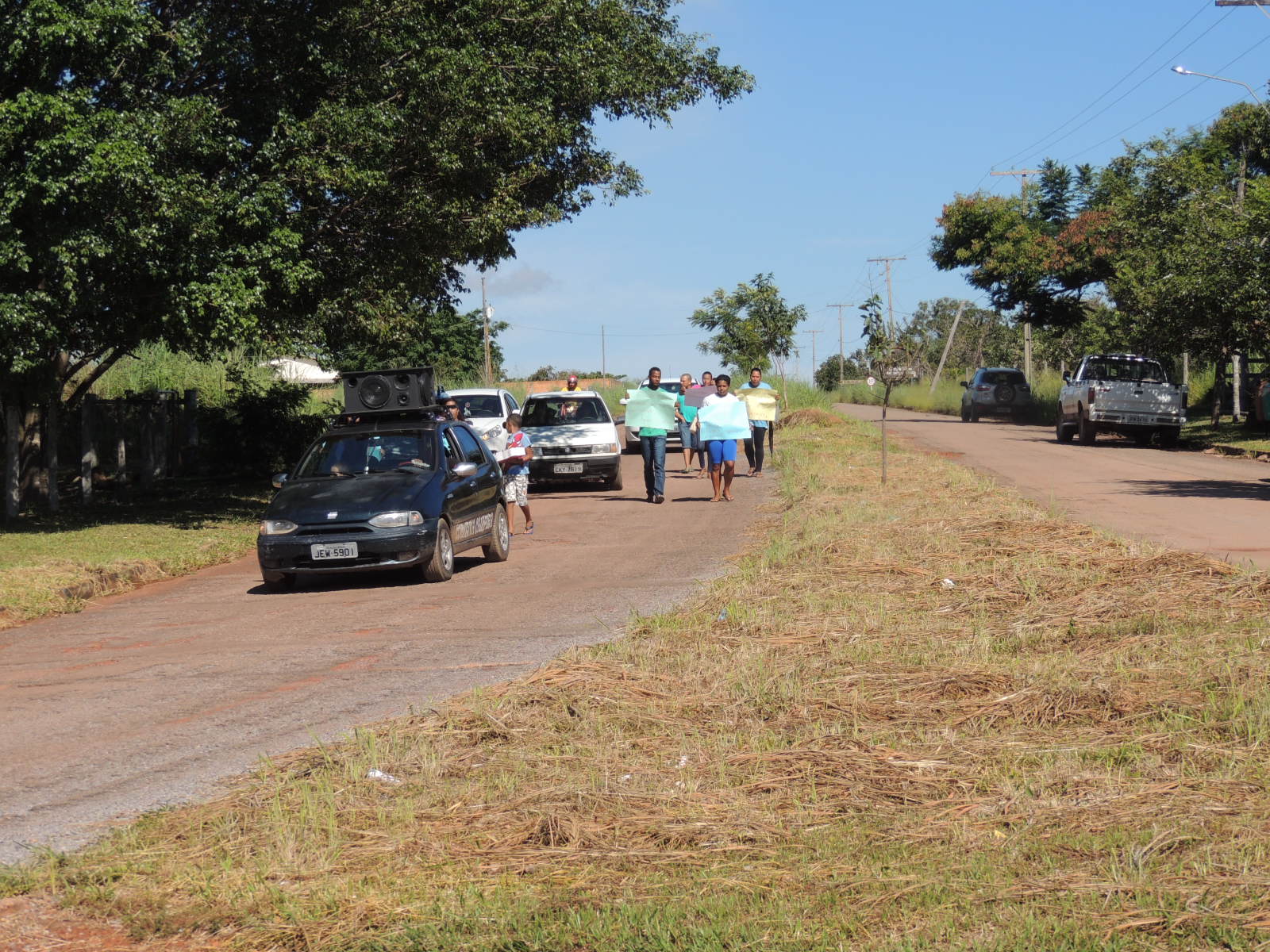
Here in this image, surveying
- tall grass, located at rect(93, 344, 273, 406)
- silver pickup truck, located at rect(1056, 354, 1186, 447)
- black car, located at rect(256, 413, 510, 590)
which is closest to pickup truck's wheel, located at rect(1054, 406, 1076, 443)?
silver pickup truck, located at rect(1056, 354, 1186, 447)

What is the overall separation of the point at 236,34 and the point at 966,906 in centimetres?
1642

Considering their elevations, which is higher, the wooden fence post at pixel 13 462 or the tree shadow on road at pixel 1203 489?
the wooden fence post at pixel 13 462

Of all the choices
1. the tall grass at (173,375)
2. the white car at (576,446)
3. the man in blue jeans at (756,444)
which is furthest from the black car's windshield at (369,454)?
the tall grass at (173,375)

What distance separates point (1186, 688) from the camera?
632cm

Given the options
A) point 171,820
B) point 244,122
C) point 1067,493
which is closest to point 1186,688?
point 171,820

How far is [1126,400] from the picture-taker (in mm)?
30953

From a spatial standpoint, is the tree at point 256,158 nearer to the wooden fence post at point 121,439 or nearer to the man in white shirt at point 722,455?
the wooden fence post at point 121,439

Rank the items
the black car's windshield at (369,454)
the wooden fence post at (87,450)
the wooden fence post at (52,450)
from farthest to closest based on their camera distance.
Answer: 1. the wooden fence post at (87,450)
2. the wooden fence post at (52,450)
3. the black car's windshield at (369,454)

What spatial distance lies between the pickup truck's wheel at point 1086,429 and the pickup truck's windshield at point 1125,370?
108cm

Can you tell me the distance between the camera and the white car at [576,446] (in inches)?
893

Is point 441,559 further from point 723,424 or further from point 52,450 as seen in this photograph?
point 52,450

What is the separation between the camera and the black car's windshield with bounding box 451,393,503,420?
24.5 meters

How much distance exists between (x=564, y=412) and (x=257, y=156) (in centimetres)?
812

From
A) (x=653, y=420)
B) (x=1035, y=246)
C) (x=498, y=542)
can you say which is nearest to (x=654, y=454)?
(x=653, y=420)
